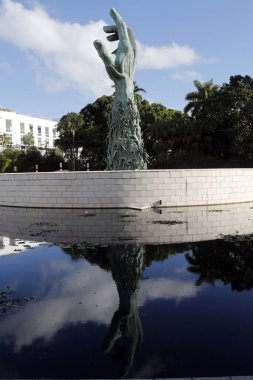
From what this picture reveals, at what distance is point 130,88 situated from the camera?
20.4 meters

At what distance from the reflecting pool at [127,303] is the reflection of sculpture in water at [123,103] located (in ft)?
28.3

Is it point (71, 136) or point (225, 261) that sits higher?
point (71, 136)

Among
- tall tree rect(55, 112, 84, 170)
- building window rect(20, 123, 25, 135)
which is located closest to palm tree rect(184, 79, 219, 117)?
tall tree rect(55, 112, 84, 170)

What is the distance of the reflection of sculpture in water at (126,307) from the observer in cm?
446

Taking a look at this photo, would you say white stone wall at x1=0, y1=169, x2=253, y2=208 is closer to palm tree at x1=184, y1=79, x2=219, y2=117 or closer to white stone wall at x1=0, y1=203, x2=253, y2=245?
white stone wall at x1=0, y1=203, x2=253, y2=245

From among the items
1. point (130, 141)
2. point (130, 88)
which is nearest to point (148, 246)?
point (130, 141)

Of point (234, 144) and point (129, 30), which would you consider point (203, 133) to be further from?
point (129, 30)

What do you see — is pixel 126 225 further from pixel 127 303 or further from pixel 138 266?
pixel 127 303

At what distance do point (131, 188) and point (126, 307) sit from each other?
1127cm

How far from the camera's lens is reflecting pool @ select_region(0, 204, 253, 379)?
4152 millimetres

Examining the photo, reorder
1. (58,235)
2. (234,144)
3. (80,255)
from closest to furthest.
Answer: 1. (80,255)
2. (58,235)
3. (234,144)

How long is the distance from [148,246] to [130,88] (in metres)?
12.7

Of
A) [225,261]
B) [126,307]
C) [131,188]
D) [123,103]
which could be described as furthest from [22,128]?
[126,307]

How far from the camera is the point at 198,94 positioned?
37969 mm
